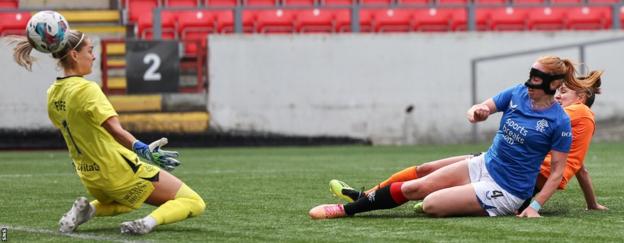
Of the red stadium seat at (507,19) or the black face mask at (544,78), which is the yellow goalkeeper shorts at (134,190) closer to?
the black face mask at (544,78)

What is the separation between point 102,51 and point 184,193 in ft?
44.7

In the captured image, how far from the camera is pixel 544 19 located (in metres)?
24.2

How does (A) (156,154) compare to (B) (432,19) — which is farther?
(B) (432,19)

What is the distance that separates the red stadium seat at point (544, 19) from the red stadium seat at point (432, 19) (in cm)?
171

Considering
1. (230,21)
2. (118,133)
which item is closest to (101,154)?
(118,133)

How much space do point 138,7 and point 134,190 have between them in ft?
55.2

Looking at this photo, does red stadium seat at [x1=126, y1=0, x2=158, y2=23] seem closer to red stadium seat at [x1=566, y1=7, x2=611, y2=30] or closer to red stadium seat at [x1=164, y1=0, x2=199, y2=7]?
red stadium seat at [x1=164, y1=0, x2=199, y2=7]

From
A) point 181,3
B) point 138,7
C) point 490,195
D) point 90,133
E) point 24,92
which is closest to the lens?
point 90,133

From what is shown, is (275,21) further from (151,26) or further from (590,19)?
(590,19)

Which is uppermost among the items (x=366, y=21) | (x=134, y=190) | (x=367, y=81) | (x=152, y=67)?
(x=366, y=21)

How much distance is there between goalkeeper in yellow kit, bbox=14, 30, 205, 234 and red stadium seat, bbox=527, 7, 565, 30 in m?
17.2

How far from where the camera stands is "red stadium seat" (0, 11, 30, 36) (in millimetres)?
22938

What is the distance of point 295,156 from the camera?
1836 centimetres

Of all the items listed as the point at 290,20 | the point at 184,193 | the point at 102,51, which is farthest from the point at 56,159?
the point at 184,193
